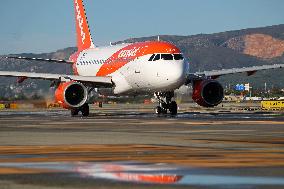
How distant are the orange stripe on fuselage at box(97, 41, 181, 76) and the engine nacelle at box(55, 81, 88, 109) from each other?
420 cm

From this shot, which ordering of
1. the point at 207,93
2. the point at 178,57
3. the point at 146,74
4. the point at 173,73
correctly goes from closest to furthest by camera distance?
the point at 173,73
the point at 178,57
the point at 146,74
the point at 207,93

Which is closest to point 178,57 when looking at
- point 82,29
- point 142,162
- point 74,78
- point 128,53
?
point 128,53

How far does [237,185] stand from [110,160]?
518 centimetres

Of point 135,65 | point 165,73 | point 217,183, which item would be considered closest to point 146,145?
point 217,183

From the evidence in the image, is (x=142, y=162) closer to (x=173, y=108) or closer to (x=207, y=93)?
(x=173, y=108)

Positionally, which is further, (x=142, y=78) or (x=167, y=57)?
(x=142, y=78)

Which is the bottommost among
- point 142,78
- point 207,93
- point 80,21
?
point 207,93

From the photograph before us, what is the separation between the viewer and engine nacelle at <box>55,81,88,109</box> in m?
50.6

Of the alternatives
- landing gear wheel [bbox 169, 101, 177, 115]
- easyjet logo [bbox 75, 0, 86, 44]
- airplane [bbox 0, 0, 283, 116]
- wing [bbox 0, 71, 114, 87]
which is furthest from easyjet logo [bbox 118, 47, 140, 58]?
easyjet logo [bbox 75, 0, 86, 44]

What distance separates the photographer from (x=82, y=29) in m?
70.6

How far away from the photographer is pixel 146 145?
72.4 feet

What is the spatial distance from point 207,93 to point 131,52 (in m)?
5.96

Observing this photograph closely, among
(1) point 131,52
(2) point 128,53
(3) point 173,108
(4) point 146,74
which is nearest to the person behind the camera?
(4) point 146,74

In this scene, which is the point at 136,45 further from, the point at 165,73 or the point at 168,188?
the point at 168,188
